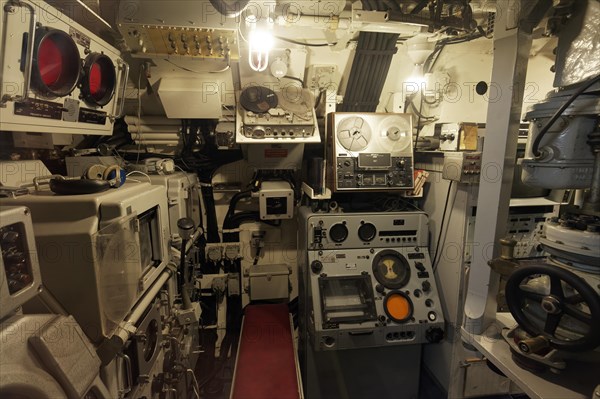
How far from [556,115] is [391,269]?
1.63m

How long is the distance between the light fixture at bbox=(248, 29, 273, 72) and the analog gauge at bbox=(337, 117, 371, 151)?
0.72 meters

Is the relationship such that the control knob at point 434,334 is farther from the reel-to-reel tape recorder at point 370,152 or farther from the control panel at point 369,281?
the reel-to-reel tape recorder at point 370,152

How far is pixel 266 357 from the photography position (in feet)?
6.75

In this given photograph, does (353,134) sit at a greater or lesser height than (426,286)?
greater

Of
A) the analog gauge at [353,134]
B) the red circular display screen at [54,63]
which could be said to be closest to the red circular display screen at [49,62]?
the red circular display screen at [54,63]

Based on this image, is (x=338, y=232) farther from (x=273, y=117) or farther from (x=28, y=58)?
(x=28, y=58)

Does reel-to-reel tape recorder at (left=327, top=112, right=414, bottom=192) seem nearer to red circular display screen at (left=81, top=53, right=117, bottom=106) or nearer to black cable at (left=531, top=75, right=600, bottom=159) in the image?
black cable at (left=531, top=75, right=600, bottom=159)

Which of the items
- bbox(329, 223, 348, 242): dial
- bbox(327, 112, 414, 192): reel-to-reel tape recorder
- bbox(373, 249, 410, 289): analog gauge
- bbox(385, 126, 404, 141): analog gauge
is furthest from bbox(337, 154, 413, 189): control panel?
bbox(373, 249, 410, 289): analog gauge

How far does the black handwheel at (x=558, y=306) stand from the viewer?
0.71m

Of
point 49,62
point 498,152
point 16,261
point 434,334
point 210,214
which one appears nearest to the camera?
point 16,261

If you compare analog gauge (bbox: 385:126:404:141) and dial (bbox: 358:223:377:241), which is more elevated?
analog gauge (bbox: 385:126:404:141)

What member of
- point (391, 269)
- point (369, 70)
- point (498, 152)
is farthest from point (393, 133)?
point (498, 152)

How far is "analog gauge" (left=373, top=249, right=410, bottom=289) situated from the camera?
2.13 metres

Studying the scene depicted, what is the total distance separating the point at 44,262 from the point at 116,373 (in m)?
0.48
